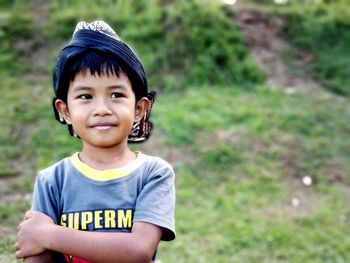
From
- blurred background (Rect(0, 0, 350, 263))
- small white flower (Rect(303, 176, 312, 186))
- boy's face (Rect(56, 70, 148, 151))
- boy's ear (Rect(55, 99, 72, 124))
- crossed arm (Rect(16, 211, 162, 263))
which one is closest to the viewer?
crossed arm (Rect(16, 211, 162, 263))

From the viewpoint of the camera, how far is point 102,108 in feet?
6.69

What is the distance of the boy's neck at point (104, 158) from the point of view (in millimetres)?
2145

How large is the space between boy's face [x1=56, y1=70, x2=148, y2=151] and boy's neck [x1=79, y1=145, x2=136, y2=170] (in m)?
0.04

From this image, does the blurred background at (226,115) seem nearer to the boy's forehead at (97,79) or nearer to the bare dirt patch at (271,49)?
the bare dirt patch at (271,49)

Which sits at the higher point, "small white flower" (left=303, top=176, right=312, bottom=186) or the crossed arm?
the crossed arm

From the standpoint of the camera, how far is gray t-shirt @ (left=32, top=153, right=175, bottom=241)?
80.2 inches

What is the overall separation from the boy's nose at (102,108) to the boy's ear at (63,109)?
0.68ft

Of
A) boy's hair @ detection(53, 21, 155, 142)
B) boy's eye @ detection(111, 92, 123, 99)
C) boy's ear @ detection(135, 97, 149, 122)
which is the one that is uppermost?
boy's hair @ detection(53, 21, 155, 142)

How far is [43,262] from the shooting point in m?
2.00

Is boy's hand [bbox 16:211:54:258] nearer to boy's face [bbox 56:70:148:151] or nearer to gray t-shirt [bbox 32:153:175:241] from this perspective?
gray t-shirt [bbox 32:153:175:241]

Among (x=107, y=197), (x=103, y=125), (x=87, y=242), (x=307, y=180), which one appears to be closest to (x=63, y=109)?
(x=103, y=125)

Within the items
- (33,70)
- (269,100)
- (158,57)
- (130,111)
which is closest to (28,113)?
(33,70)

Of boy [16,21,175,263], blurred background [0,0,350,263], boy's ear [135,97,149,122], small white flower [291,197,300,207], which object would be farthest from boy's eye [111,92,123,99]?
small white flower [291,197,300,207]

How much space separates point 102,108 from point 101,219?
387 millimetres
